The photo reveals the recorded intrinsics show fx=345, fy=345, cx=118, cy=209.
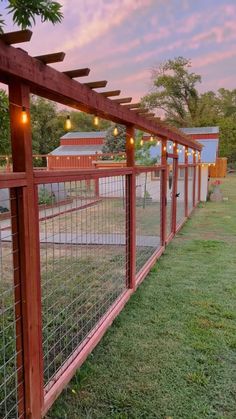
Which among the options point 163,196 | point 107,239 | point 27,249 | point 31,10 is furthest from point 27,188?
point 163,196

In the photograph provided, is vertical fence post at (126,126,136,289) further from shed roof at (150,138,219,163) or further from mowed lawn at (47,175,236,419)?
shed roof at (150,138,219,163)

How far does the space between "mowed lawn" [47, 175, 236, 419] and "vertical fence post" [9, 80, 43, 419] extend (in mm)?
359

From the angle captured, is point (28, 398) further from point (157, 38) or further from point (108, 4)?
point (157, 38)

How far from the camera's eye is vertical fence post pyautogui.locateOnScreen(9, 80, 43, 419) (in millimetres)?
1678

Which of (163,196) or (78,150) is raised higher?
(78,150)

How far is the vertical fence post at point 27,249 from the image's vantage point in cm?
168

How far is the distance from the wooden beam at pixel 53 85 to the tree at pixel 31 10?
69 cm

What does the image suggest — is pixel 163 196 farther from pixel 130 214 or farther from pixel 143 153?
pixel 143 153

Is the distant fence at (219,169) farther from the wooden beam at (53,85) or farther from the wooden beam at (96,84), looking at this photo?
the wooden beam at (96,84)

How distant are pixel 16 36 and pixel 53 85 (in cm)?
50

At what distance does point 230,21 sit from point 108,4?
353 inches

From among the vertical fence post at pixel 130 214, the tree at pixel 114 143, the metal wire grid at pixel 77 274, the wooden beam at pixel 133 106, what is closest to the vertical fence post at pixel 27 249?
the metal wire grid at pixel 77 274

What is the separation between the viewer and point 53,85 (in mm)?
1950

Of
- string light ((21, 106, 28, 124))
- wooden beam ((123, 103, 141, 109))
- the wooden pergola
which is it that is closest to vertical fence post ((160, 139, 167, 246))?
wooden beam ((123, 103, 141, 109))
